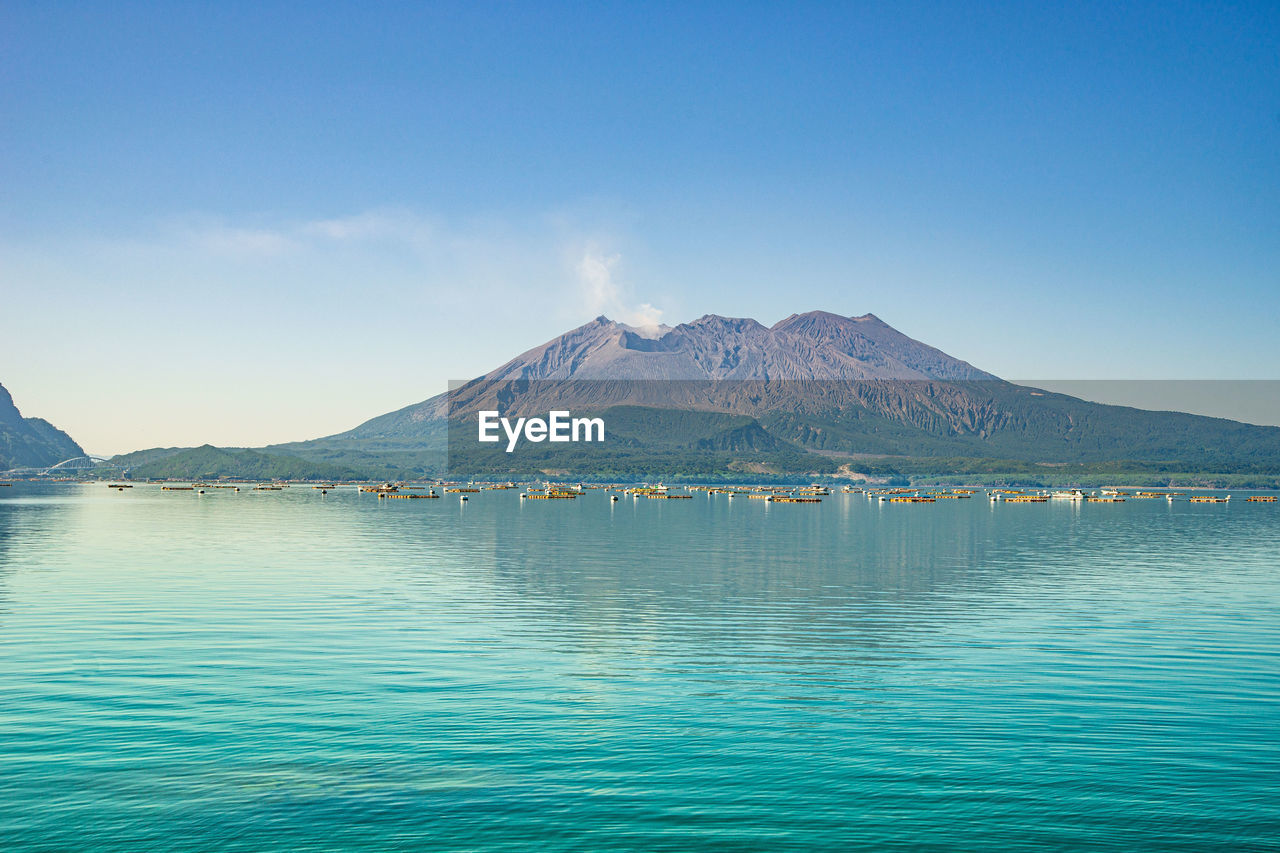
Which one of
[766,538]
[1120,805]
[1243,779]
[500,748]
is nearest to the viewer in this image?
[1120,805]

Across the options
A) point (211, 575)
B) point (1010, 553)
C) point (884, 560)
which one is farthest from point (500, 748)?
point (1010, 553)

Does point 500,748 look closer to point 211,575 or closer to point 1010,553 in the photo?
point 211,575

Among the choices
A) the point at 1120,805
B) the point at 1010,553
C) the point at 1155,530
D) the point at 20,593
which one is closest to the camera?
the point at 1120,805

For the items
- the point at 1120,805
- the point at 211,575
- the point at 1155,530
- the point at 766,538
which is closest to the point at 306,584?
the point at 211,575

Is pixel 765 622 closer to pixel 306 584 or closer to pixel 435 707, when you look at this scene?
pixel 435 707

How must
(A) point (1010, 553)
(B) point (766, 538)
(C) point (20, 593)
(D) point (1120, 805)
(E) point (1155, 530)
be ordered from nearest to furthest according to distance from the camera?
(D) point (1120, 805)
(C) point (20, 593)
(A) point (1010, 553)
(B) point (766, 538)
(E) point (1155, 530)

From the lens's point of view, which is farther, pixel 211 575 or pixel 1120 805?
pixel 211 575
